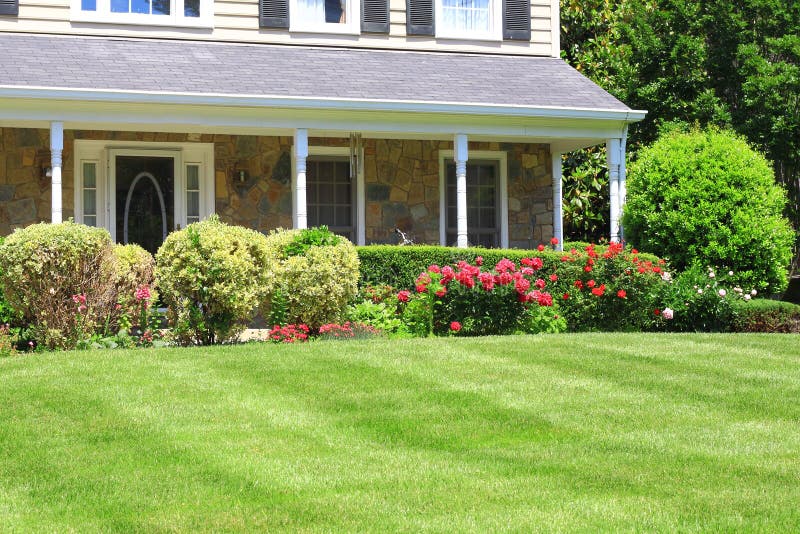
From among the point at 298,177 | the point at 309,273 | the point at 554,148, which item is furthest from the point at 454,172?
the point at 309,273

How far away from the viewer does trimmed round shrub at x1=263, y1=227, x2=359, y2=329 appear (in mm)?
10586

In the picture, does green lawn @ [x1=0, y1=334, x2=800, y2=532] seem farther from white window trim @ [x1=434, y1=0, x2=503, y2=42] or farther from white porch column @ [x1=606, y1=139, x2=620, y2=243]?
white window trim @ [x1=434, y1=0, x2=503, y2=42]

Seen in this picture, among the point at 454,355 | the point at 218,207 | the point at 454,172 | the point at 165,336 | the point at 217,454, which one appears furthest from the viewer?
the point at 454,172

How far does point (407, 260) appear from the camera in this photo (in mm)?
12328

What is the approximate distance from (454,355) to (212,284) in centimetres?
256

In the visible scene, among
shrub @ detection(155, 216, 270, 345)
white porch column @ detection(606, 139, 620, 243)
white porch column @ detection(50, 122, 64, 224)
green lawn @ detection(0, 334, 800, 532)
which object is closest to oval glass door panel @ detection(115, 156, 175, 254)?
white porch column @ detection(50, 122, 64, 224)

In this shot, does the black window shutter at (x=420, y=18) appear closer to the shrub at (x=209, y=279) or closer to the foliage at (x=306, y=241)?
the foliage at (x=306, y=241)

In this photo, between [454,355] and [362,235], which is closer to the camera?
[454,355]

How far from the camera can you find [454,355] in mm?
8727

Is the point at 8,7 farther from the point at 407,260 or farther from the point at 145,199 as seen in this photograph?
the point at 407,260

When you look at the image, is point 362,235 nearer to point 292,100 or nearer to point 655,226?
point 292,100

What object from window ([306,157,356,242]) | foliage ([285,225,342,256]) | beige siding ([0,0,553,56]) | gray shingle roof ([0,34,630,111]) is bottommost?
foliage ([285,225,342,256])

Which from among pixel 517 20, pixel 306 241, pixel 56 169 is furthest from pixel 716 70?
pixel 56 169

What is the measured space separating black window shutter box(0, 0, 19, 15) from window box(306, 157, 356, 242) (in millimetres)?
4661
